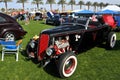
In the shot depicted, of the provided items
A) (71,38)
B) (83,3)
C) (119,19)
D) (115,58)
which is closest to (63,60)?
(71,38)

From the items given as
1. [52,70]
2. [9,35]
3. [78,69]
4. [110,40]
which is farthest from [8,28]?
[78,69]

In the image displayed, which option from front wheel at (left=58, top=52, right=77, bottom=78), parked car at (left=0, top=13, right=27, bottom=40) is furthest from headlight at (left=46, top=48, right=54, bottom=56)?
parked car at (left=0, top=13, right=27, bottom=40)

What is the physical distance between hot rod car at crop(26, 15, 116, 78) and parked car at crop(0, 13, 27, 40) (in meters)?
3.68

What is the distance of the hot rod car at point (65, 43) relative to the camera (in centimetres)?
657

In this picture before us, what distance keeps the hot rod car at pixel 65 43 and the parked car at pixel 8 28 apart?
12.1 feet

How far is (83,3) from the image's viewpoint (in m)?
91.3

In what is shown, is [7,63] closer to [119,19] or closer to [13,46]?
[13,46]

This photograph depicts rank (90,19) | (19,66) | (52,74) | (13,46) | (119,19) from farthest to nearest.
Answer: (119,19), (90,19), (13,46), (19,66), (52,74)

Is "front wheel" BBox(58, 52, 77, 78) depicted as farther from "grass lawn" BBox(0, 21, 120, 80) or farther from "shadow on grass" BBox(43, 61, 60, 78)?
"shadow on grass" BBox(43, 61, 60, 78)

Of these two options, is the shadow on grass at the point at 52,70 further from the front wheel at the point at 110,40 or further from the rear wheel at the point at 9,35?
the rear wheel at the point at 9,35

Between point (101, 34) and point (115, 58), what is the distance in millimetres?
1360

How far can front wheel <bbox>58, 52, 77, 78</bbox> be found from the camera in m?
6.23

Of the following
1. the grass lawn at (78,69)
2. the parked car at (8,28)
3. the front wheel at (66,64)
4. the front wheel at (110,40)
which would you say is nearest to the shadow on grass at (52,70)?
the grass lawn at (78,69)

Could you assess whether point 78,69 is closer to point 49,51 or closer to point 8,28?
point 49,51
